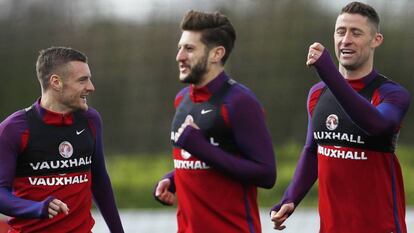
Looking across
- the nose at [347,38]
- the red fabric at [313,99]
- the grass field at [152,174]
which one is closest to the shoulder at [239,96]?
the red fabric at [313,99]

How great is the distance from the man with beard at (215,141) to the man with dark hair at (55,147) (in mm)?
522

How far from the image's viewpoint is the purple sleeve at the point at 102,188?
584 cm

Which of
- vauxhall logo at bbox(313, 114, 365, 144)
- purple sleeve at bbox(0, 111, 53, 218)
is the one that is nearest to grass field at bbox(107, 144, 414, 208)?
vauxhall logo at bbox(313, 114, 365, 144)

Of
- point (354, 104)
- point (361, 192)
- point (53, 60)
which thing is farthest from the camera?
point (53, 60)

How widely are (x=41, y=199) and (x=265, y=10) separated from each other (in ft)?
46.3

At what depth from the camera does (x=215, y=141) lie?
5.47 m

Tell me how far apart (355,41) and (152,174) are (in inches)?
488

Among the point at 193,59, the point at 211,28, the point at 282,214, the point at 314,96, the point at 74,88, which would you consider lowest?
the point at 282,214

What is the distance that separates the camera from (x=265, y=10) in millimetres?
19266

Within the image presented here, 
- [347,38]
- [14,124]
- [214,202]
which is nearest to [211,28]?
[347,38]

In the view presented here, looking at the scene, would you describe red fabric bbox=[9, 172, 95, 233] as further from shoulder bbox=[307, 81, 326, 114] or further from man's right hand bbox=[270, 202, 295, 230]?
shoulder bbox=[307, 81, 326, 114]

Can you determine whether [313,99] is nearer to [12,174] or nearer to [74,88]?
[74,88]

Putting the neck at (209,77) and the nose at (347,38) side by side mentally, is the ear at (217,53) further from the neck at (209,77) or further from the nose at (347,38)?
the nose at (347,38)

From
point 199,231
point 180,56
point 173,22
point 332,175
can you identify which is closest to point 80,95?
point 180,56
